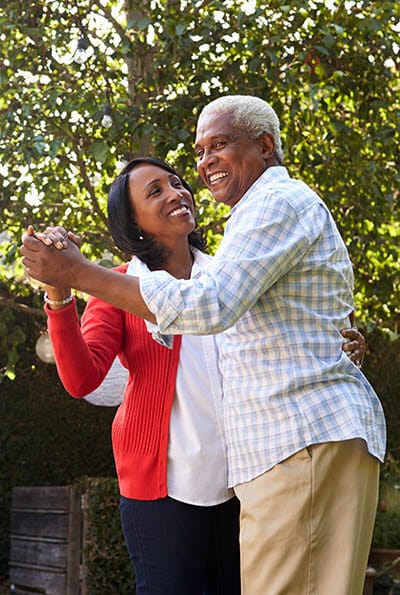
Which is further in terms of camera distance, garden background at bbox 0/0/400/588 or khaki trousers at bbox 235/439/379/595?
garden background at bbox 0/0/400/588

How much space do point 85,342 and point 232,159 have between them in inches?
22.9

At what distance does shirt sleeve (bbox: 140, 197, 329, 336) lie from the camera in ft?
5.65

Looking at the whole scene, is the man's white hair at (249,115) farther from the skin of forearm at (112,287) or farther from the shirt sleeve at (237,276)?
the skin of forearm at (112,287)

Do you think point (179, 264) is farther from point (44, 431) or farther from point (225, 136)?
point (44, 431)

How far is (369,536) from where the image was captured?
1885 millimetres

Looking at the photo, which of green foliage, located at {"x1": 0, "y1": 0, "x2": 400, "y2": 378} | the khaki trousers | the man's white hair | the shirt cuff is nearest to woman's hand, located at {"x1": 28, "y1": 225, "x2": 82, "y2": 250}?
the shirt cuff

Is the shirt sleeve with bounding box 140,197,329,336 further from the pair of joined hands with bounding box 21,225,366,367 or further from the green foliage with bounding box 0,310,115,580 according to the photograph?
the green foliage with bounding box 0,310,115,580

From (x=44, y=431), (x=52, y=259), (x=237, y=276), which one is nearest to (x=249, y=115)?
(x=237, y=276)

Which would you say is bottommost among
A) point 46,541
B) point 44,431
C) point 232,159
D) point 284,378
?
point 46,541

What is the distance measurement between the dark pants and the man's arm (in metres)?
0.64

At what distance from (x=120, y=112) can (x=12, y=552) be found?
110 inches

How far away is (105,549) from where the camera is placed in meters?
4.88

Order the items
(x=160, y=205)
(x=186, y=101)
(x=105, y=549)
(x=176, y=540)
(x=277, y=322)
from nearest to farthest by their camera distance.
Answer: (x=277, y=322) < (x=176, y=540) < (x=160, y=205) < (x=186, y=101) < (x=105, y=549)

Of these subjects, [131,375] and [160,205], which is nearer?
[131,375]
